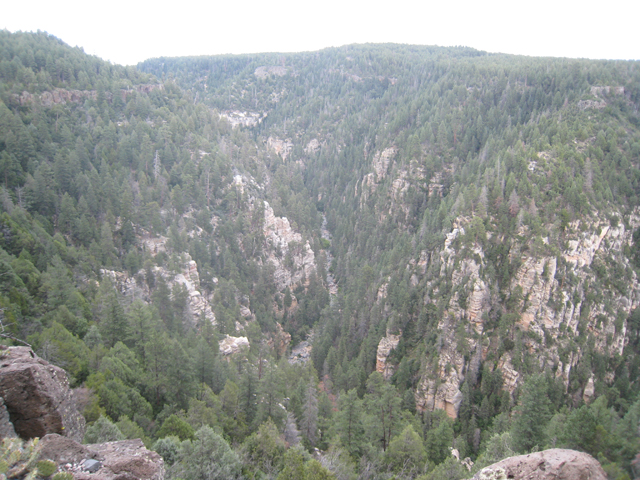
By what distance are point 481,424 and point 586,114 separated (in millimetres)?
78403

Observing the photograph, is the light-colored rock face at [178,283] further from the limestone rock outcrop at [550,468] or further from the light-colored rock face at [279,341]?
the limestone rock outcrop at [550,468]

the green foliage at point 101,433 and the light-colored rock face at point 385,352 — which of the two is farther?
the light-colored rock face at point 385,352

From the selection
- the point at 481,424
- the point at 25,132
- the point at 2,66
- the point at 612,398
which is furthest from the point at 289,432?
the point at 2,66

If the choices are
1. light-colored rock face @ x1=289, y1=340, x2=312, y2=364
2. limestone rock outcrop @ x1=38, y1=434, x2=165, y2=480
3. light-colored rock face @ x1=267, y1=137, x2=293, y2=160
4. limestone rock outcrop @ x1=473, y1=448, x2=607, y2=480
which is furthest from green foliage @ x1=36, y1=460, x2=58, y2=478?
light-colored rock face @ x1=267, y1=137, x2=293, y2=160

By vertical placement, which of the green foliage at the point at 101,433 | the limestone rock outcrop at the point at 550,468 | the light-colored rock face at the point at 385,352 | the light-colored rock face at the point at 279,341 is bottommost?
the light-colored rock face at the point at 279,341

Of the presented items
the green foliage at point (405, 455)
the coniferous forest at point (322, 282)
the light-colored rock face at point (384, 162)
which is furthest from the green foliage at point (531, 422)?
the light-colored rock face at point (384, 162)

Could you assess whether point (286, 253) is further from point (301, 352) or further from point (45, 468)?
point (45, 468)

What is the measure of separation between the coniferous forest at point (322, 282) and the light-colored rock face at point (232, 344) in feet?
1.48

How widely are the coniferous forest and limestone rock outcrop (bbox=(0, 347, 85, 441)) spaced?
804 cm

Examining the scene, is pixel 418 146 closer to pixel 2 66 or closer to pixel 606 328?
pixel 606 328

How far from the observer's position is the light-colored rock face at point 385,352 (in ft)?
246

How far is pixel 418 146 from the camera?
13062 cm

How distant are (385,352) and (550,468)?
64364 millimetres

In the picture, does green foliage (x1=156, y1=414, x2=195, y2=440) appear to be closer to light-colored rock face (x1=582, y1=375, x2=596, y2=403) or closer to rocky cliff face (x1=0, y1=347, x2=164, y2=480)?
rocky cliff face (x1=0, y1=347, x2=164, y2=480)
